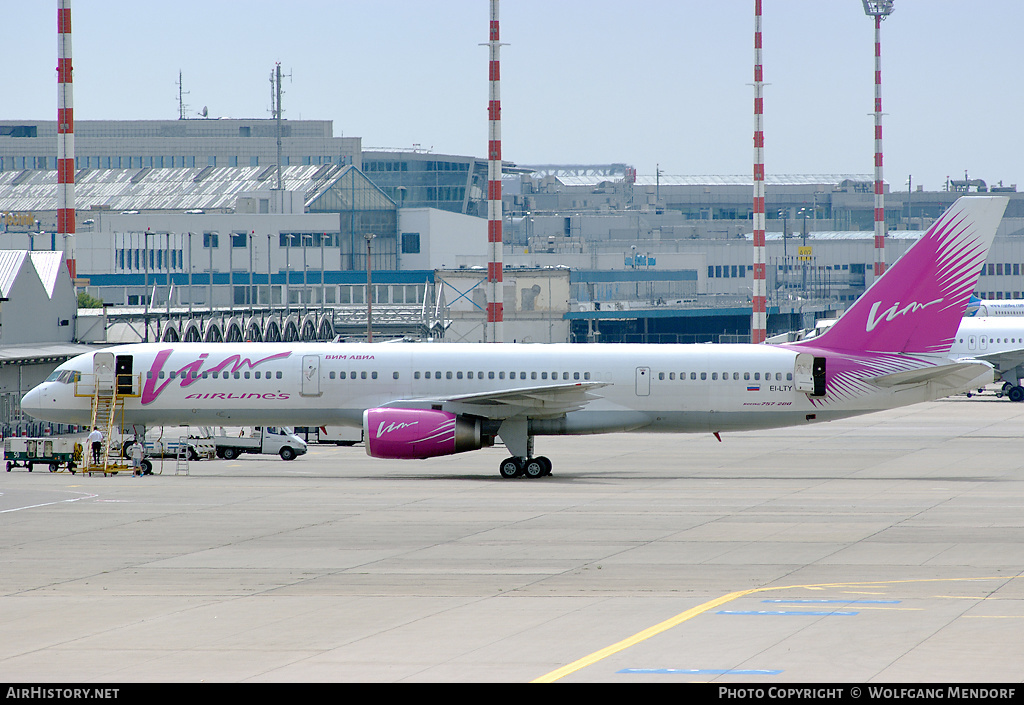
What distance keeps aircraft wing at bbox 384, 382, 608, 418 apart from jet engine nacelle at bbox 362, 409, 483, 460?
2.44ft

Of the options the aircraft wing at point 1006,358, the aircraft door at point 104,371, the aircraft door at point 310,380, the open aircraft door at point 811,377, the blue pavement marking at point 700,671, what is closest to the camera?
the blue pavement marking at point 700,671

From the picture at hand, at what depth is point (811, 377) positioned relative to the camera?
40844mm

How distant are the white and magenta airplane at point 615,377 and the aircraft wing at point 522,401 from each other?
6cm

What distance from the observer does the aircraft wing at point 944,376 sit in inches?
1565

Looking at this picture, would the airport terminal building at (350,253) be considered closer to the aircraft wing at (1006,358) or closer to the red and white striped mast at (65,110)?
the red and white striped mast at (65,110)

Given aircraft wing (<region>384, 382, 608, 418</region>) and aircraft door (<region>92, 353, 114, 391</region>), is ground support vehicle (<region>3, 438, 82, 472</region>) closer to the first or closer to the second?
aircraft door (<region>92, 353, 114, 391</region>)

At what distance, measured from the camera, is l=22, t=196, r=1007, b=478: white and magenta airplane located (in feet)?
134

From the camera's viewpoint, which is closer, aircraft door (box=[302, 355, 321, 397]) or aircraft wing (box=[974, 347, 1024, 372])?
aircraft door (box=[302, 355, 321, 397])

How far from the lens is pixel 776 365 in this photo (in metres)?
41.2

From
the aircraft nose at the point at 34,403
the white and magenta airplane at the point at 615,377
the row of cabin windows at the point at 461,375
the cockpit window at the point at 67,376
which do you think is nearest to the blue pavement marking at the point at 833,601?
the white and magenta airplane at the point at 615,377

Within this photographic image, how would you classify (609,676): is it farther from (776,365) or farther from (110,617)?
(776,365)

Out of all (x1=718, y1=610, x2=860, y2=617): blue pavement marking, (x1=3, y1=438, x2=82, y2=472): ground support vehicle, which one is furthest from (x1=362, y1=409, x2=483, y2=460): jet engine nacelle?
(x1=718, y1=610, x2=860, y2=617): blue pavement marking

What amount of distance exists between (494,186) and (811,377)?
27075mm
